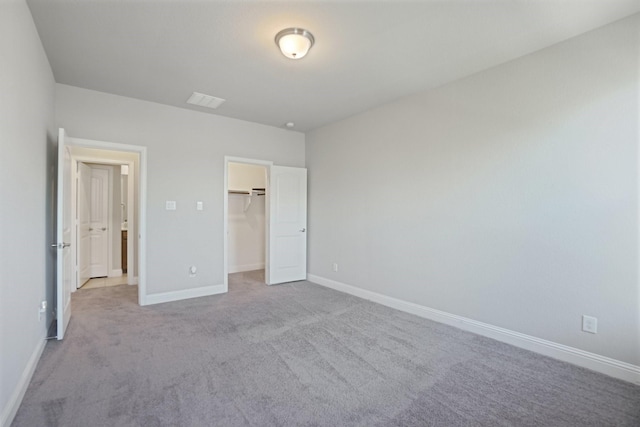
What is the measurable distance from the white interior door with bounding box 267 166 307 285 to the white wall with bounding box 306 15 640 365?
142cm

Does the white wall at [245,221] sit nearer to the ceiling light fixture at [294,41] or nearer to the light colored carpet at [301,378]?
the light colored carpet at [301,378]

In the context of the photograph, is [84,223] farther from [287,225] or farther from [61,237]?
[287,225]

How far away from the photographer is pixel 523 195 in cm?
267

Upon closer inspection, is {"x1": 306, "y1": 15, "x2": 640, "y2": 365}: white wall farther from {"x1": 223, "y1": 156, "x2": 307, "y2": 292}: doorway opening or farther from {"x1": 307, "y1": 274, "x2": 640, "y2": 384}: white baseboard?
{"x1": 223, "y1": 156, "x2": 307, "y2": 292}: doorway opening

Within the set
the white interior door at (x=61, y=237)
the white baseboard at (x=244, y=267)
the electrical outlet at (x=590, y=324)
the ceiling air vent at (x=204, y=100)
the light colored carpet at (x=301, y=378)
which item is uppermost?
the ceiling air vent at (x=204, y=100)

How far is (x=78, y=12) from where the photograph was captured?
2.13 m

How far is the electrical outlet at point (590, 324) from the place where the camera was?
7.58 ft

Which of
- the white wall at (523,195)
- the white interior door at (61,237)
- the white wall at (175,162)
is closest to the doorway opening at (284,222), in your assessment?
the white wall at (175,162)

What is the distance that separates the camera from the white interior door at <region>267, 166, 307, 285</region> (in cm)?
485

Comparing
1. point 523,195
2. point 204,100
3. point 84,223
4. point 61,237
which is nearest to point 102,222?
point 84,223

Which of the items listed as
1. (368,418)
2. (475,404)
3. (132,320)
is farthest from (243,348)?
(475,404)

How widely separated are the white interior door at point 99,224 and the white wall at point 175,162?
2170mm

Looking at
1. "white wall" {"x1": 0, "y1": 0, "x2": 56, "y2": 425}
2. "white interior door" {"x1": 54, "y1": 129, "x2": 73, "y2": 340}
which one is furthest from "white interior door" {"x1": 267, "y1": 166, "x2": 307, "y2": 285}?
"white wall" {"x1": 0, "y1": 0, "x2": 56, "y2": 425}

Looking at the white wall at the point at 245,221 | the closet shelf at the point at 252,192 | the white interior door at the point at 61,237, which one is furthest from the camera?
the white wall at the point at 245,221
